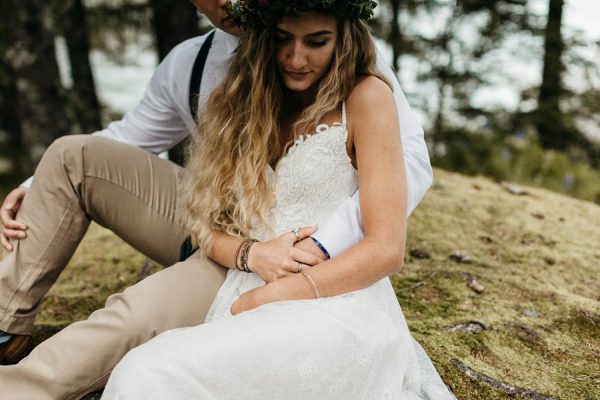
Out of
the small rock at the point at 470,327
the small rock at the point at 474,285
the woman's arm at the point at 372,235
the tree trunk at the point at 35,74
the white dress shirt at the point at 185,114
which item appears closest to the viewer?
the woman's arm at the point at 372,235

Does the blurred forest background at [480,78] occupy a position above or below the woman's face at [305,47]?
below

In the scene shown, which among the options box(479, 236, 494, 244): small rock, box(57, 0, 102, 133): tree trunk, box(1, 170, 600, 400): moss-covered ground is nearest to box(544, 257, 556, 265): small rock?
box(1, 170, 600, 400): moss-covered ground

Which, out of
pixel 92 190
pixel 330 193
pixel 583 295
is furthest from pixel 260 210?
pixel 583 295

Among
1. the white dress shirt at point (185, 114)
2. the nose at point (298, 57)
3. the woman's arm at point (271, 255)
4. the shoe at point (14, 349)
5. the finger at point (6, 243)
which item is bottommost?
the shoe at point (14, 349)

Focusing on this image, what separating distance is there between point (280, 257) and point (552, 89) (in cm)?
754

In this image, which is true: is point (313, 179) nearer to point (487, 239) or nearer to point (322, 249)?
point (322, 249)

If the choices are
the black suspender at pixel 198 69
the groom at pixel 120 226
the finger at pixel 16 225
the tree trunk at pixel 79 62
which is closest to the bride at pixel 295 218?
the groom at pixel 120 226

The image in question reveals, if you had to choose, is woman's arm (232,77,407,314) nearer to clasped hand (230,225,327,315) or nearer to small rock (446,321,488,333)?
clasped hand (230,225,327,315)

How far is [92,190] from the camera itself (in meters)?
2.43

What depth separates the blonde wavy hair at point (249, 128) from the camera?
7.37 ft

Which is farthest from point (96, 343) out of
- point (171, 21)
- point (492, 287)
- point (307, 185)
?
point (171, 21)

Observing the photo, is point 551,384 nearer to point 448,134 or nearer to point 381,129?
point 381,129

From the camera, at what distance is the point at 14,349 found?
229cm

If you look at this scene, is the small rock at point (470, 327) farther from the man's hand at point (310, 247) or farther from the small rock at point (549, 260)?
the small rock at point (549, 260)
